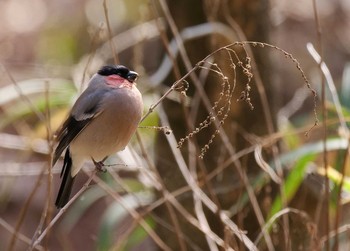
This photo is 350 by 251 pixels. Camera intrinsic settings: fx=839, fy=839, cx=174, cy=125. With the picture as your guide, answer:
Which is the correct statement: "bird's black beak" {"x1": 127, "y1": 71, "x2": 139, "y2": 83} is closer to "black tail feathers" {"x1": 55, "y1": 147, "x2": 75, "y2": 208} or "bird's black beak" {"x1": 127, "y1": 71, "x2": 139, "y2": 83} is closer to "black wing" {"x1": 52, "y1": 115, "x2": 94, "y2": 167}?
"black wing" {"x1": 52, "y1": 115, "x2": 94, "y2": 167}

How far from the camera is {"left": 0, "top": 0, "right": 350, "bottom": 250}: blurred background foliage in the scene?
2.55m

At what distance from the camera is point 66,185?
248cm

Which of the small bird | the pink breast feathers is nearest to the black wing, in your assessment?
the small bird

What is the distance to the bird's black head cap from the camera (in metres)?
2.25

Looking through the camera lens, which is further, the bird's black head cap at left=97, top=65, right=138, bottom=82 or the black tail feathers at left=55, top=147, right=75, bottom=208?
the black tail feathers at left=55, top=147, right=75, bottom=208

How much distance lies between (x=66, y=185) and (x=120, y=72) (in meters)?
0.41

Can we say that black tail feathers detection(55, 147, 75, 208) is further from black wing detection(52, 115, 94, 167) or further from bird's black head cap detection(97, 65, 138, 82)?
bird's black head cap detection(97, 65, 138, 82)

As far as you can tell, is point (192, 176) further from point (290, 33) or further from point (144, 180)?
point (290, 33)

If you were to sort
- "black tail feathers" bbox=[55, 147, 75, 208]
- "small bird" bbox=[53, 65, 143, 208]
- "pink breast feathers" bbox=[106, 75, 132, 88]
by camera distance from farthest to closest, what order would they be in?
"black tail feathers" bbox=[55, 147, 75, 208] < "pink breast feathers" bbox=[106, 75, 132, 88] < "small bird" bbox=[53, 65, 143, 208]

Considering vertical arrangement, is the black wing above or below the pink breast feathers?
below

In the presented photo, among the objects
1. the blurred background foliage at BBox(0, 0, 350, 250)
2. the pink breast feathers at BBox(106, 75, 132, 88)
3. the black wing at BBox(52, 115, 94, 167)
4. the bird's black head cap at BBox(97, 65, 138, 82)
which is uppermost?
the bird's black head cap at BBox(97, 65, 138, 82)

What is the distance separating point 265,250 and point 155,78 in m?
0.72

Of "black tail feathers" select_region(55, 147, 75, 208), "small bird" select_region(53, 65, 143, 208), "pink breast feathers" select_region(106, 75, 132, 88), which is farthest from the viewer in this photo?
"black tail feathers" select_region(55, 147, 75, 208)

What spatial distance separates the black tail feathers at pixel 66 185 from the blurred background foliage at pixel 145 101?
0.08m
